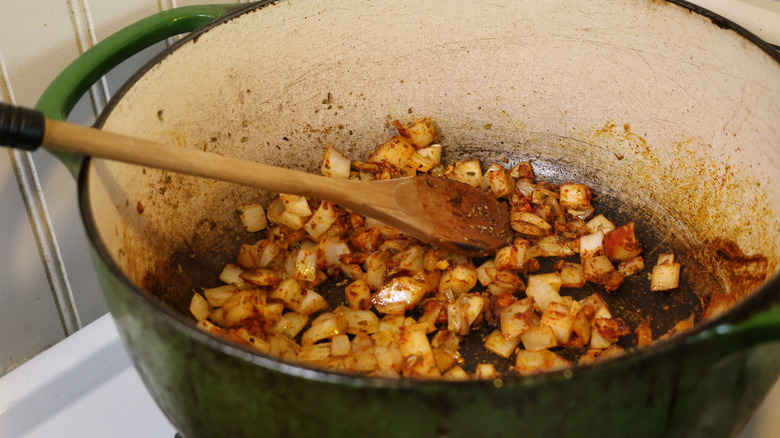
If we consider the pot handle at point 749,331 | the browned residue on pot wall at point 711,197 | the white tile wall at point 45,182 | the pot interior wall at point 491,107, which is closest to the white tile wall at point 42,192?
the white tile wall at point 45,182

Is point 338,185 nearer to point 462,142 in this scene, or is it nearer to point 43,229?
point 462,142

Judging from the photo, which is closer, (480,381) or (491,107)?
(480,381)

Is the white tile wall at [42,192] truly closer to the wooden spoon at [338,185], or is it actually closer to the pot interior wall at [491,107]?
the pot interior wall at [491,107]

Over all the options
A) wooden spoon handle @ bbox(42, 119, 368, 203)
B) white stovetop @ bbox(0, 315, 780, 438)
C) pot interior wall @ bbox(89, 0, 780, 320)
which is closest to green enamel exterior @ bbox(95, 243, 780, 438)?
wooden spoon handle @ bbox(42, 119, 368, 203)

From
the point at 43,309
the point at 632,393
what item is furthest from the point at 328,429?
the point at 43,309

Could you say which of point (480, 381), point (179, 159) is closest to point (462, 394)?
point (480, 381)

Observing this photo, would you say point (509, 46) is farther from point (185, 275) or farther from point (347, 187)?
point (185, 275)
